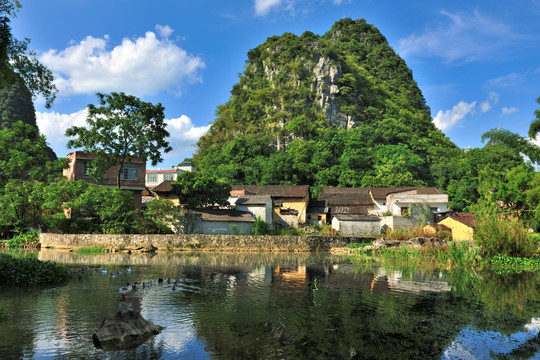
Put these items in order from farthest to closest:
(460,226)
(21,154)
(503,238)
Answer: (460,226) < (21,154) < (503,238)

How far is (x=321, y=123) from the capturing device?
81750 mm

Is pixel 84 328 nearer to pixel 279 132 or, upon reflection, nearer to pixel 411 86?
pixel 279 132

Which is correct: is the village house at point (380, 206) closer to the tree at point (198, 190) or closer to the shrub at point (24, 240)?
the tree at point (198, 190)

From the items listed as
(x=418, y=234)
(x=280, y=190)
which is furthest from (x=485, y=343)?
(x=280, y=190)

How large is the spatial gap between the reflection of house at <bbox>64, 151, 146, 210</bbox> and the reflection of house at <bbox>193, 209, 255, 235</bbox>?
21.7 feet

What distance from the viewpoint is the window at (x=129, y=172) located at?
140ft

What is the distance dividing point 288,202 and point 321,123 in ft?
104

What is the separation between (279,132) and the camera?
263 ft

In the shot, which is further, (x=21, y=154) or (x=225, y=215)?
(x=225, y=215)

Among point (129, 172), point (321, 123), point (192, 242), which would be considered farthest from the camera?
point (321, 123)

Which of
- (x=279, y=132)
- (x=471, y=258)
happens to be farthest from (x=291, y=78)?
(x=471, y=258)

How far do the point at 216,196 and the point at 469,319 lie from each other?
115 feet

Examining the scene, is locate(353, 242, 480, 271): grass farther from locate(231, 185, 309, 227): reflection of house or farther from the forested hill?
the forested hill

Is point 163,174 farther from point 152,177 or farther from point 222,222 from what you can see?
point 222,222
